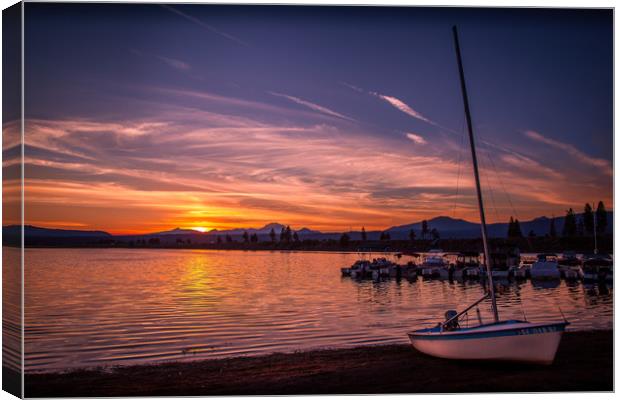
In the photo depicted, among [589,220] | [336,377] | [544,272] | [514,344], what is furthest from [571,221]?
[336,377]

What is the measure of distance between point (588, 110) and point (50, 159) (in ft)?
26.2

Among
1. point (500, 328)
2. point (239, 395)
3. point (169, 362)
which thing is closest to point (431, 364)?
point (500, 328)

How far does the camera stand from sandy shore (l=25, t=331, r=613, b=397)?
789cm

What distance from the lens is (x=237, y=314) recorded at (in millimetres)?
17625

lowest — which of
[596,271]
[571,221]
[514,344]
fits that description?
[596,271]

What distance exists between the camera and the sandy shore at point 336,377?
311 inches

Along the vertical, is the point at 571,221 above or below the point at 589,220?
above

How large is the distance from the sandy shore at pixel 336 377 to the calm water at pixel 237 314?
1.62 meters

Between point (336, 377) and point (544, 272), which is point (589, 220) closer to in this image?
point (336, 377)

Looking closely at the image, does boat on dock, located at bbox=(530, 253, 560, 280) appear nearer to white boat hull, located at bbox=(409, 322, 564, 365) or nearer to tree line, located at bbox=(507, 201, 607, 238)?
tree line, located at bbox=(507, 201, 607, 238)

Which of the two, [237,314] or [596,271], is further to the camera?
[596,271]

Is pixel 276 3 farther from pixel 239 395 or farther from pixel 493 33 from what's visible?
pixel 239 395

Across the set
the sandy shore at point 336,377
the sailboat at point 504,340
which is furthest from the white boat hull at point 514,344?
the sandy shore at point 336,377

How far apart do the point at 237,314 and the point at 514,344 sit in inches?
418
